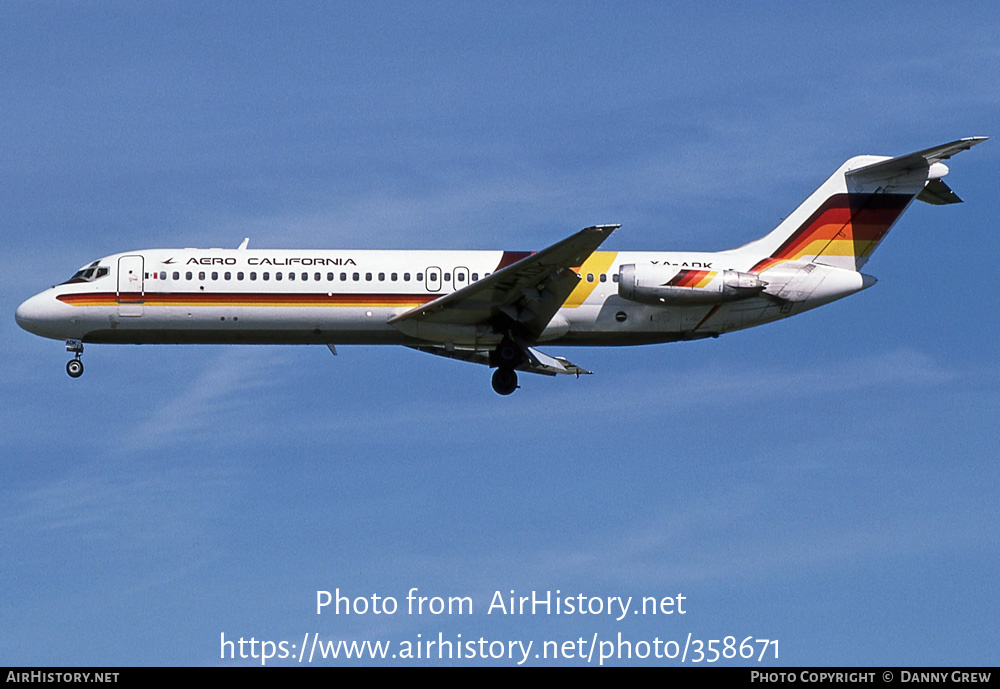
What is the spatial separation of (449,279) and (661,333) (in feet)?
17.9

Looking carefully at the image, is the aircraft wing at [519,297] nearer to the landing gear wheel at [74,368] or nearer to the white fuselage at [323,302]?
the white fuselage at [323,302]

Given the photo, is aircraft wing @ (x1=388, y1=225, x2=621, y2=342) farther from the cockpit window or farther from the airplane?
the cockpit window

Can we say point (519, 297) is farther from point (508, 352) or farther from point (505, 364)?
point (505, 364)

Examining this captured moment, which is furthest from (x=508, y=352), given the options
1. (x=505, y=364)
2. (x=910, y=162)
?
(x=910, y=162)

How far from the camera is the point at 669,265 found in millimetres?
36500

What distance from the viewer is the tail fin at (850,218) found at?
124ft

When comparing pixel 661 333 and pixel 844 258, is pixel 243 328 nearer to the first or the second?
pixel 661 333

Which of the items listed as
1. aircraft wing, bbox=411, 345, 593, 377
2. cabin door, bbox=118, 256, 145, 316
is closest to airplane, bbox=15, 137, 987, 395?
cabin door, bbox=118, 256, 145, 316

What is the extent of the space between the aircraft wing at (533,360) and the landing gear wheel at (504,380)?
126 cm

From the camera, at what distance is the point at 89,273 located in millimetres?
37344

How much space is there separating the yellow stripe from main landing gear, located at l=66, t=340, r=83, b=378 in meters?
12.2

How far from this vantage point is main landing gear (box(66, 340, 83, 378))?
37.0m

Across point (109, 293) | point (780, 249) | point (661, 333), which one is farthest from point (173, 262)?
point (780, 249)
